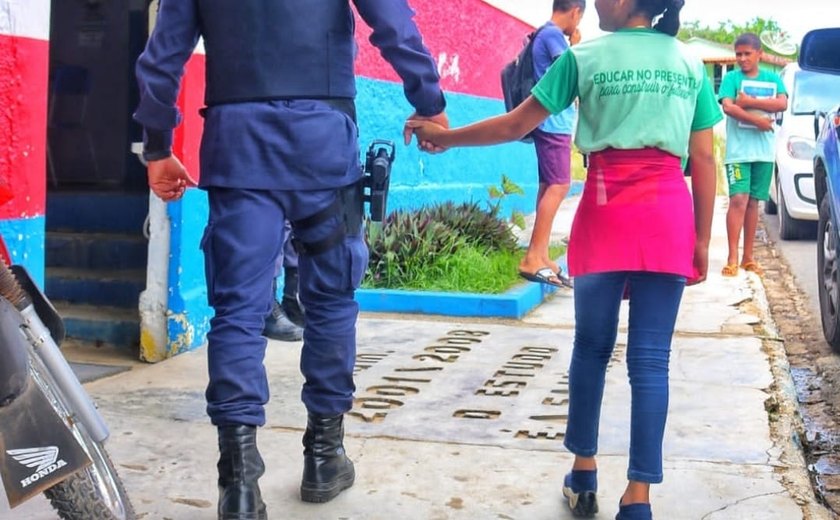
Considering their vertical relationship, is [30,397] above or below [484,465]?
above

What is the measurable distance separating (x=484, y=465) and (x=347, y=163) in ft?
3.71

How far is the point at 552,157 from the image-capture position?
6605 mm

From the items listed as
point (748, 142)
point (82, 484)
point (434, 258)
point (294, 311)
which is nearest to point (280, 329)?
point (294, 311)

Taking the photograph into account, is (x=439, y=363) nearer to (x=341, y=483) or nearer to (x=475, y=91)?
(x=341, y=483)

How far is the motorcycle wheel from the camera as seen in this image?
2346 millimetres

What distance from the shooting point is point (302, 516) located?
318cm

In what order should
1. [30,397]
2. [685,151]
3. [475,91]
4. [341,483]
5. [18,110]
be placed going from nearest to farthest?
[30,397]
[685,151]
[341,483]
[18,110]
[475,91]

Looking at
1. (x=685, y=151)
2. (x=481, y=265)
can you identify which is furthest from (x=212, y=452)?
(x=481, y=265)

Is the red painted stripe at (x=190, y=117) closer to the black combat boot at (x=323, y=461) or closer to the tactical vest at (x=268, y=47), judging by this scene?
the tactical vest at (x=268, y=47)

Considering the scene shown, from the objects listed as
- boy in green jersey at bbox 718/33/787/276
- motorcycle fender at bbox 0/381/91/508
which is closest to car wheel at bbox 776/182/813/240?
boy in green jersey at bbox 718/33/787/276

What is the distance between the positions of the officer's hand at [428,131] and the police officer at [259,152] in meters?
0.07

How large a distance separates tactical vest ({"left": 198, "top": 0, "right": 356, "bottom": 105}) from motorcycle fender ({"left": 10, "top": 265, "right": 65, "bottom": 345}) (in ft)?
2.76

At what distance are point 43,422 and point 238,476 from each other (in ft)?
2.74

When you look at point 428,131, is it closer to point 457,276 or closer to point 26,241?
point 26,241
